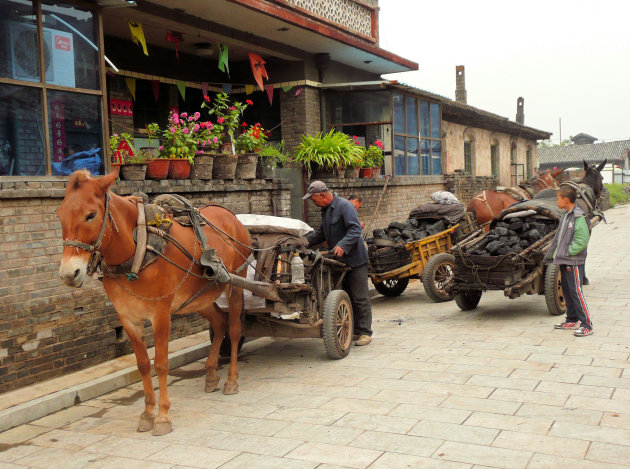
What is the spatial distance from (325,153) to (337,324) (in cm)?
617

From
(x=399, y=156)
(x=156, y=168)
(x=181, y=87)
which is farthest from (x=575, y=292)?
(x=399, y=156)

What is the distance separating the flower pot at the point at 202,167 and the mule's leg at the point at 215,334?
296 cm

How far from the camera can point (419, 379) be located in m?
6.36

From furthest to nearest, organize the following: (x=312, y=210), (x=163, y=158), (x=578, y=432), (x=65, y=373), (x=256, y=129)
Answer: (x=312, y=210) < (x=256, y=129) < (x=163, y=158) < (x=65, y=373) < (x=578, y=432)

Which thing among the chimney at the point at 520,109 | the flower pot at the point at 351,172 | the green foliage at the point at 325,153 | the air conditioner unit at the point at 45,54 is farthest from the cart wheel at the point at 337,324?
the chimney at the point at 520,109

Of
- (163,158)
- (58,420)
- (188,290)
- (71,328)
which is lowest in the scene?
(58,420)

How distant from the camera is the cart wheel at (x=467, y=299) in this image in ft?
32.1

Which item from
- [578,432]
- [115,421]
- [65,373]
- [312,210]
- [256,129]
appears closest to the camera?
[578,432]

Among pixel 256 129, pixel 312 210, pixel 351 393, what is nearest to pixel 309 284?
pixel 351 393

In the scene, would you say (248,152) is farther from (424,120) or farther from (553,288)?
(424,120)

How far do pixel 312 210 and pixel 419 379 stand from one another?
275 inches

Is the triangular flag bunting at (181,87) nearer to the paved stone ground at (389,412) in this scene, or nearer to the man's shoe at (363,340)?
the paved stone ground at (389,412)

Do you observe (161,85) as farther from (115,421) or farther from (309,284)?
(115,421)

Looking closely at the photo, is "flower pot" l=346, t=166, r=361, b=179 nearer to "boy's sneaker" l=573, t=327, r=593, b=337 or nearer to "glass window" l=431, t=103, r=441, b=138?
"glass window" l=431, t=103, r=441, b=138
